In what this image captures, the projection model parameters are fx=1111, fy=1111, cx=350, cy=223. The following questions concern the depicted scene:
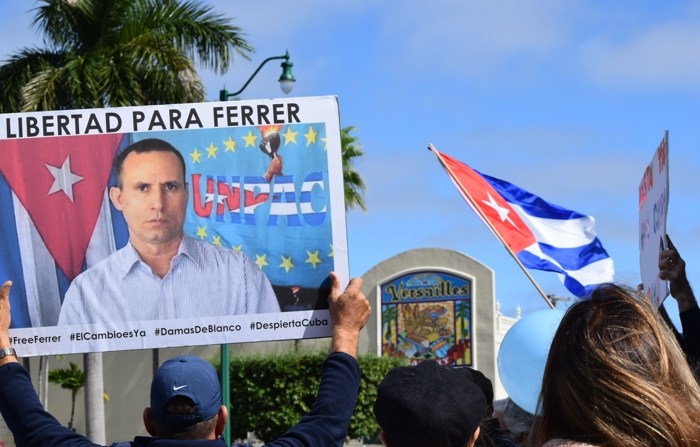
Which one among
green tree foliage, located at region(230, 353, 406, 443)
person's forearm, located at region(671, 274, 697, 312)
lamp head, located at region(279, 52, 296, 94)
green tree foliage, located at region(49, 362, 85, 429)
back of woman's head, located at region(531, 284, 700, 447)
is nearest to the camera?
back of woman's head, located at region(531, 284, 700, 447)

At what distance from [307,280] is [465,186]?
4.78 metres

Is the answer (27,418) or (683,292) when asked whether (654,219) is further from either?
(27,418)

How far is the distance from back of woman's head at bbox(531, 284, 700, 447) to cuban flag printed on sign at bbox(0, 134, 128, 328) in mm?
2959

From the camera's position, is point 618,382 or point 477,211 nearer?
point 618,382

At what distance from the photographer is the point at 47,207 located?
4891 mm

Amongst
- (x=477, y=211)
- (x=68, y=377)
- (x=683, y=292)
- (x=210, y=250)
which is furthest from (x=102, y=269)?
(x=68, y=377)

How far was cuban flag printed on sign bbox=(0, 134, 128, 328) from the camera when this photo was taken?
4820mm

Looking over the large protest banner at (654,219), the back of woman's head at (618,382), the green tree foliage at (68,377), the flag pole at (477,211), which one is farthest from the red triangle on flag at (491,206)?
the green tree foliage at (68,377)

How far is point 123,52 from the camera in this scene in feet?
71.0

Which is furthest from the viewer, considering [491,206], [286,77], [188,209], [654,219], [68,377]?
[68,377]

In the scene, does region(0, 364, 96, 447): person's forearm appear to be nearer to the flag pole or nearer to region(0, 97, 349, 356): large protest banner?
region(0, 97, 349, 356): large protest banner

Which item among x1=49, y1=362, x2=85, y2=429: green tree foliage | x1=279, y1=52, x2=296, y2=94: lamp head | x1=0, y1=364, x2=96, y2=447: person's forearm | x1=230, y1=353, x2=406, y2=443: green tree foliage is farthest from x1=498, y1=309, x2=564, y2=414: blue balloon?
x1=49, y1=362, x2=85, y2=429: green tree foliage

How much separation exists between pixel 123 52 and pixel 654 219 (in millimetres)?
17456

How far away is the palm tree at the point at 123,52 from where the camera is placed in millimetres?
21219
